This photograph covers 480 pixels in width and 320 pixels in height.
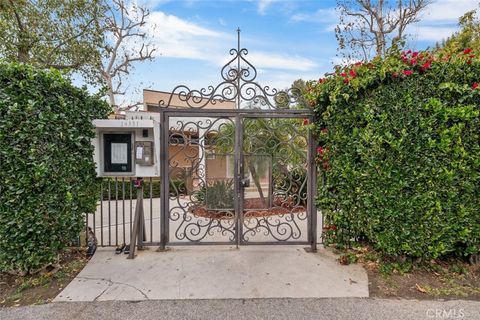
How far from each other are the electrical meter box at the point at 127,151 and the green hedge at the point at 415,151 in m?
2.39

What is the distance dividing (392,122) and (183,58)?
24.9ft

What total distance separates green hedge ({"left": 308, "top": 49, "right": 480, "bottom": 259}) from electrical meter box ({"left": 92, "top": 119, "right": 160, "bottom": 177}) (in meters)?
2.39

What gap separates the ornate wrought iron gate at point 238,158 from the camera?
3451 millimetres

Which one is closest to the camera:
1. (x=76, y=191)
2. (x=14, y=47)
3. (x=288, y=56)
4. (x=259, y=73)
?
(x=76, y=191)

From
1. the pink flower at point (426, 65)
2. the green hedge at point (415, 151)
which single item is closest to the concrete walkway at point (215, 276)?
the green hedge at point (415, 151)

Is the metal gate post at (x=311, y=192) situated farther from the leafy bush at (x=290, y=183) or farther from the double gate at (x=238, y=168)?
the leafy bush at (x=290, y=183)

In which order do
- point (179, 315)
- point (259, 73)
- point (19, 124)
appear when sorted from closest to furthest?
point (179, 315), point (19, 124), point (259, 73)

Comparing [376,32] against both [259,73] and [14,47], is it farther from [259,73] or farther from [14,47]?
[14,47]

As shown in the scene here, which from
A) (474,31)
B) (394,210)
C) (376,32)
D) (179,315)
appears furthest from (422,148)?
(376,32)

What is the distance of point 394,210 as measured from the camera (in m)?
2.69

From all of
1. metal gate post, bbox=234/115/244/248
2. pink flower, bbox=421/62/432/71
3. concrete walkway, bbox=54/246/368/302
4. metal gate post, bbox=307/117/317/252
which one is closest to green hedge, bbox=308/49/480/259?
pink flower, bbox=421/62/432/71

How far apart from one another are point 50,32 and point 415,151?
34.6ft

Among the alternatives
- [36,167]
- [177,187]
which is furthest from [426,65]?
[36,167]

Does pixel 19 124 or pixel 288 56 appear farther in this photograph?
pixel 288 56
